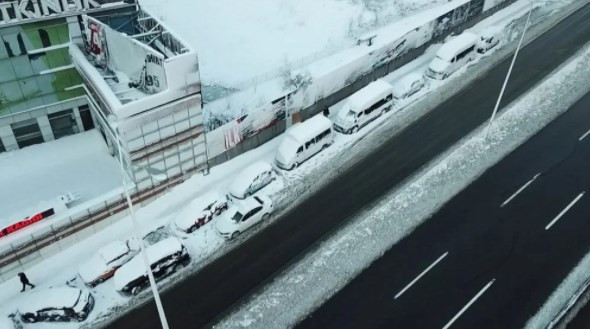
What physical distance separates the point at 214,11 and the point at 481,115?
104 ft

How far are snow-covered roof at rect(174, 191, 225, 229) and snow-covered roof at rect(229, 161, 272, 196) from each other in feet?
4.09

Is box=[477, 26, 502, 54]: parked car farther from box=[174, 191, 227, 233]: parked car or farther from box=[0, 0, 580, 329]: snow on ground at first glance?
box=[174, 191, 227, 233]: parked car

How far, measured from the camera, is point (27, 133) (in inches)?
1460

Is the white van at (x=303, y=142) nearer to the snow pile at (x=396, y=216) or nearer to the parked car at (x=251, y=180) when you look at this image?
the parked car at (x=251, y=180)

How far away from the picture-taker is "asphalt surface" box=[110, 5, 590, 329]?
27.9 metres

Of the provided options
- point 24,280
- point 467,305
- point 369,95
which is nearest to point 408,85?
point 369,95

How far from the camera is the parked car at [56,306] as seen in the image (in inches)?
1054

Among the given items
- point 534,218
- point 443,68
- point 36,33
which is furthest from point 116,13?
point 534,218

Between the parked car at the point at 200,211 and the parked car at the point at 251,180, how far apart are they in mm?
1148

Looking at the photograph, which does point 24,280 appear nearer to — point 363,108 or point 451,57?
point 363,108

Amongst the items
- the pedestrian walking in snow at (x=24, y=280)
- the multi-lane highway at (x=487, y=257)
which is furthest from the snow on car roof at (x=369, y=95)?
the pedestrian walking in snow at (x=24, y=280)

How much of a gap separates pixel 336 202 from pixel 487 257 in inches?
396

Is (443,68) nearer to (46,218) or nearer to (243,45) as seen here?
(243,45)

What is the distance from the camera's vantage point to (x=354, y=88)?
43.8 metres
